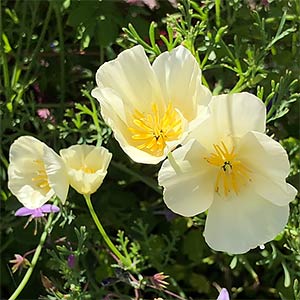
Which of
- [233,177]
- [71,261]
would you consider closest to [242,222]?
[233,177]

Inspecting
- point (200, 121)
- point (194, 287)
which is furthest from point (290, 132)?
point (200, 121)

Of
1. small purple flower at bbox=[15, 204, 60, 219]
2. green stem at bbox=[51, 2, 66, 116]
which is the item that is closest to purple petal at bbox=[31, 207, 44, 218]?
small purple flower at bbox=[15, 204, 60, 219]

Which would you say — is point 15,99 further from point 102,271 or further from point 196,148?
point 196,148

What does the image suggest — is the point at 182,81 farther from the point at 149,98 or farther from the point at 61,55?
the point at 61,55

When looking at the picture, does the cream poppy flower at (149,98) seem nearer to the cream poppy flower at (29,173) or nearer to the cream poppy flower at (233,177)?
the cream poppy flower at (233,177)

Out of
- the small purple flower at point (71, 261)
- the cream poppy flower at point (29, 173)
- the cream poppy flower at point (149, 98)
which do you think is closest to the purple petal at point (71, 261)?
the small purple flower at point (71, 261)

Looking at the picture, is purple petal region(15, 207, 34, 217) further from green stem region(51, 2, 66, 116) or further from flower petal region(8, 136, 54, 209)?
green stem region(51, 2, 66, 116)
